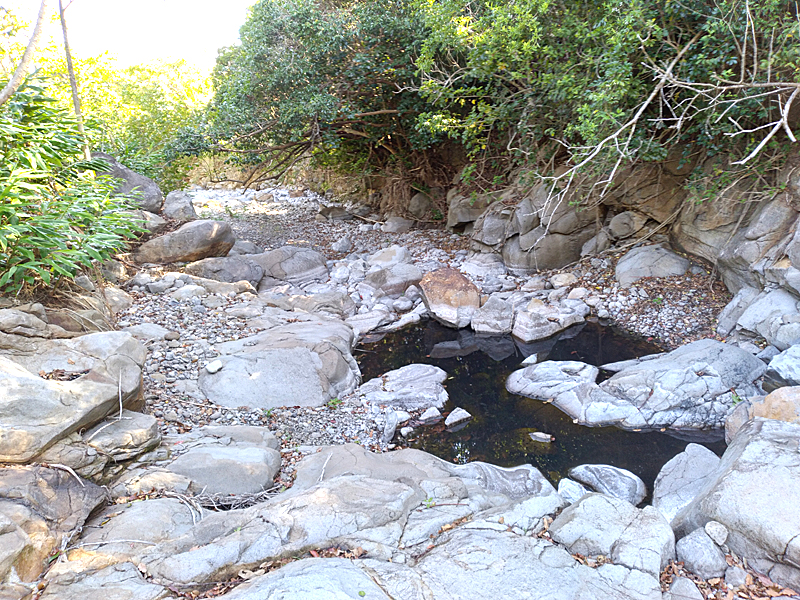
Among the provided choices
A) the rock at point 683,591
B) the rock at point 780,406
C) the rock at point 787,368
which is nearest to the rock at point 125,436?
the rock at point 683,591

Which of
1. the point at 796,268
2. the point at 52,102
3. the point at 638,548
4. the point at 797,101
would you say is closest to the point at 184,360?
the point at 52,102

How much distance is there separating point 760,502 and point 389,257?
8.62m

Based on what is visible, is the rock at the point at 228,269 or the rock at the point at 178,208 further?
the rock at the point at 178,208

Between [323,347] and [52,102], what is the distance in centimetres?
464

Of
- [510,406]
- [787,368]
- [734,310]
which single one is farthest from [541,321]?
[787,368]

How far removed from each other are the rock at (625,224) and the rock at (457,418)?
5.32m

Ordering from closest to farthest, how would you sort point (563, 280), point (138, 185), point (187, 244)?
point (187, 244)
point (563, 280)
point (138, 185)

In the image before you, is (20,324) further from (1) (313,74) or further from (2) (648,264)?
(2) (648,264)

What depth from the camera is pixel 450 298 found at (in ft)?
29.4

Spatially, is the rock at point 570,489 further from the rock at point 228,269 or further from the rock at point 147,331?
the rock at point 228,269

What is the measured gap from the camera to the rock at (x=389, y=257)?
11.0 m

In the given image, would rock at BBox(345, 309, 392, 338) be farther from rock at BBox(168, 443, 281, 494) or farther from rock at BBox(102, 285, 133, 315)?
rock at BBox(168, 443, 281, 494)

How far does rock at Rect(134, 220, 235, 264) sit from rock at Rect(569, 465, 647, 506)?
24.0 ft

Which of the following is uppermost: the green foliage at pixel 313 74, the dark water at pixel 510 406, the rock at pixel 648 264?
the green foliage at pixel 313 74
